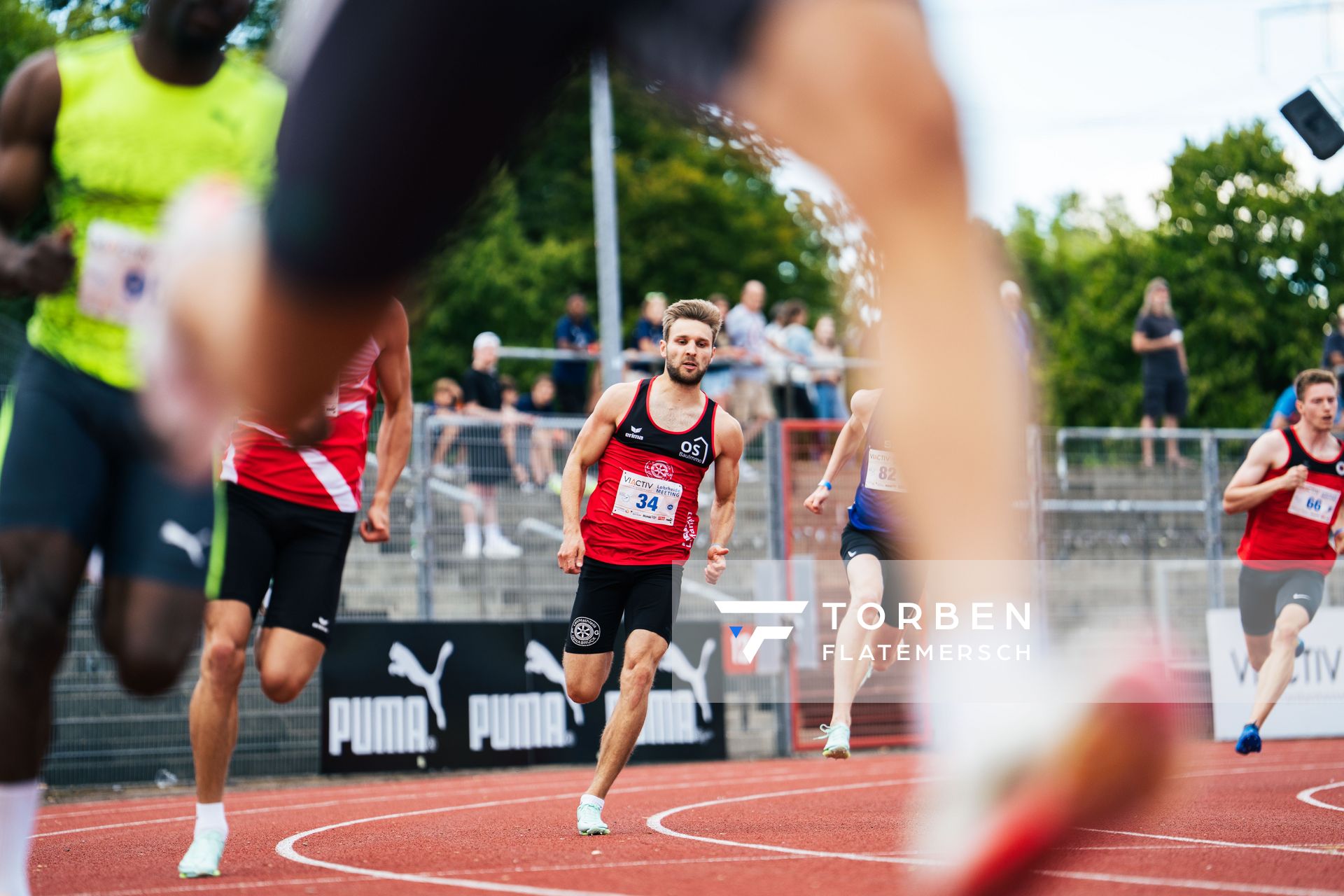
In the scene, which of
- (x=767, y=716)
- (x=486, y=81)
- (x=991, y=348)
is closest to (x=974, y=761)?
(x=991, y=348)

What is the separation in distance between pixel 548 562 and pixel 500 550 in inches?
21.0

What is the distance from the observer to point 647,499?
8250 mm

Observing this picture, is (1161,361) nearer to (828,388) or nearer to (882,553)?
(828,388)

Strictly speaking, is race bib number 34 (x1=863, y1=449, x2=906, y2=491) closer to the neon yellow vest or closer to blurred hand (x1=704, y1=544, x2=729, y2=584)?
blurred hand (x1=704, y1=544, x2=729, y2=584)

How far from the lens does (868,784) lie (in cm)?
1096

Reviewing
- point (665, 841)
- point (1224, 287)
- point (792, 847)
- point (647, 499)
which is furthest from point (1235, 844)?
point (1224, 287)

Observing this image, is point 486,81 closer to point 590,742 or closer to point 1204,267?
point 590,742

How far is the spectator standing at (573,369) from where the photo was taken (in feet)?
59.8

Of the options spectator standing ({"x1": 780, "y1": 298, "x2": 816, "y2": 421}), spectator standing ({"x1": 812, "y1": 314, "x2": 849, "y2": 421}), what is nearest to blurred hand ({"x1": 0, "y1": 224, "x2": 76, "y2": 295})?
spectator standing ({"x1": 812, "y1": 314, "x2": 849, "y2": 421})

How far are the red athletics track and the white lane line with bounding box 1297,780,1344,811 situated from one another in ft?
0.14

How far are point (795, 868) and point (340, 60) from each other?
451 centimetres

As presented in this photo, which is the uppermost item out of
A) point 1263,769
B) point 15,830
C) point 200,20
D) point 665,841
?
point 200,20

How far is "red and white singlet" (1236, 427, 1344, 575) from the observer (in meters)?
11.0

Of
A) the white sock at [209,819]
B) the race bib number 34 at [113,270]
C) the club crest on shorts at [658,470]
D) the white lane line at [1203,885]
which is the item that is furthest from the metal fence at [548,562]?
the race bib number 34 at [113,270]
